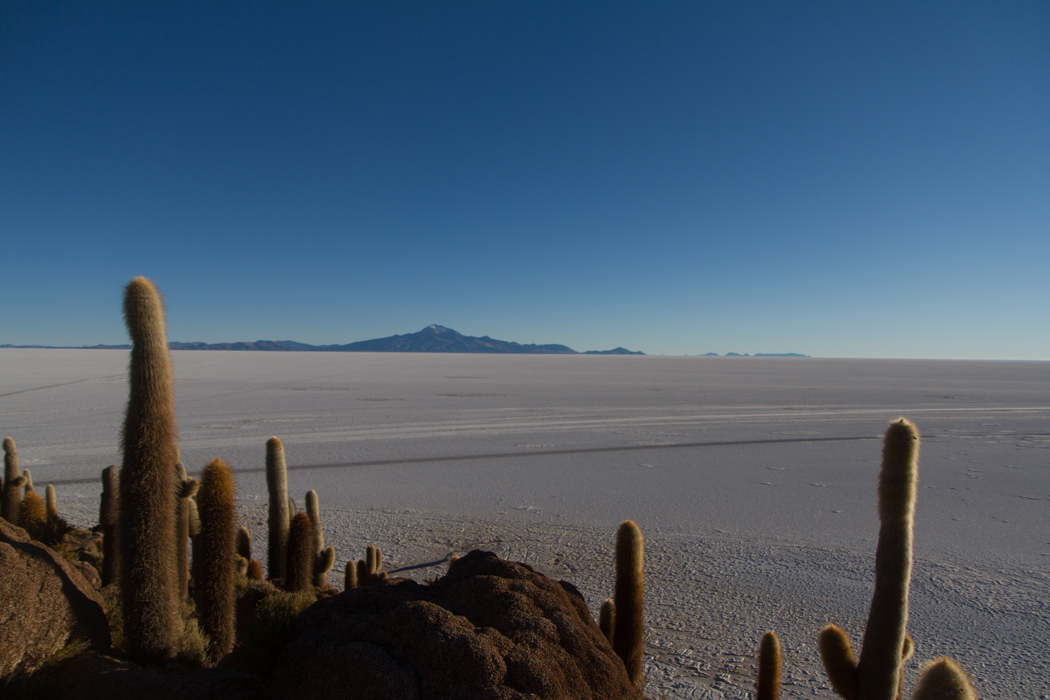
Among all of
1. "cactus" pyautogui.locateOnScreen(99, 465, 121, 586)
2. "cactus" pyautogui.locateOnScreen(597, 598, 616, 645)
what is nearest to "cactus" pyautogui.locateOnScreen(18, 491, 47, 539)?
"cactus" pyautogui.locateOnScreen(99, 465, 121, 586)

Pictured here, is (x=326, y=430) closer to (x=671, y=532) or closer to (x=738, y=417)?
(x=671, y=532)

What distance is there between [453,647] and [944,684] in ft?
4.36

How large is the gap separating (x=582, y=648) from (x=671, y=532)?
165 inches

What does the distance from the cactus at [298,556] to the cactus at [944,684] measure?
331 centimetres

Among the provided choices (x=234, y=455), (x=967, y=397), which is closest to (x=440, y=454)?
(x=234, y=455)

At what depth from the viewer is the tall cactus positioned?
1823mm

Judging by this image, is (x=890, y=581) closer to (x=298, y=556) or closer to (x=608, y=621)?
(x=608, y=621)

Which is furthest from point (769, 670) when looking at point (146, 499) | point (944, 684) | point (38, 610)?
point (38, 610)

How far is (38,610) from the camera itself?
2213 millimetres

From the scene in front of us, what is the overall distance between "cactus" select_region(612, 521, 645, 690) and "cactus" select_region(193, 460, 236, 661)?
71.0 inches

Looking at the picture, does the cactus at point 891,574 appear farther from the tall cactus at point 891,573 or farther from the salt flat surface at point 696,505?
the salt flat surface at point 696,505

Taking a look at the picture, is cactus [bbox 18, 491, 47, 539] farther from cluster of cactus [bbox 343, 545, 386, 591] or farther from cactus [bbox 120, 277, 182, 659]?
cactus [bbox 120, 277, 182, 659]

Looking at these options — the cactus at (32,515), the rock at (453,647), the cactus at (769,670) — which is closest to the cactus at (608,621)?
the rock at (453,647)

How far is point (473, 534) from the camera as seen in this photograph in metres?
5.82
